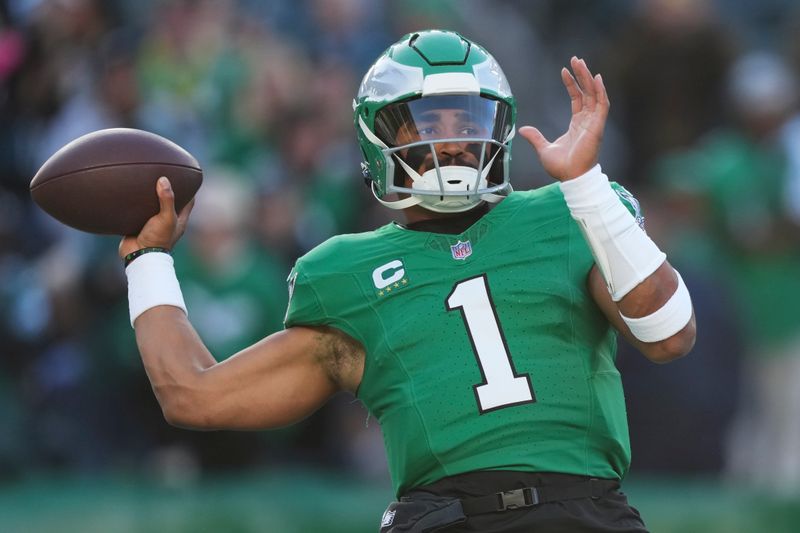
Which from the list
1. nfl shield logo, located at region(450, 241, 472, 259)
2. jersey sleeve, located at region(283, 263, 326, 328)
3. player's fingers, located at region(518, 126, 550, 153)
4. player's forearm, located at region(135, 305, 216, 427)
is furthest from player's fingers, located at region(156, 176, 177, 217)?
player's fingers, located at region(518, 126, 550, 153)

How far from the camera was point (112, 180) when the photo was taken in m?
3.88

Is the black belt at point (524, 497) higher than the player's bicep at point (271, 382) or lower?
lower

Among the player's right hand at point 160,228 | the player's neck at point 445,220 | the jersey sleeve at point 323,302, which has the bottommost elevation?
the jersey sleeve at point 323,302

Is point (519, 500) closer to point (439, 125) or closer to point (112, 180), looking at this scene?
point (439, 125)

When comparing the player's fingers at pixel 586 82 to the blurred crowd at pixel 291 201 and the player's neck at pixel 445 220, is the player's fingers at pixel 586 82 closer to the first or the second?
the player's neck at pixel 445 220

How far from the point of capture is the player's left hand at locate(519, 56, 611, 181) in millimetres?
3436

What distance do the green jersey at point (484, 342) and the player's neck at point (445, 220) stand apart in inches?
2.7

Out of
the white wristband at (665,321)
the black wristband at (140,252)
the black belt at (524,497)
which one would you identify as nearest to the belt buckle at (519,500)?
the black belt at (524,497)

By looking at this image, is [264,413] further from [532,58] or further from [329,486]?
[532,58]

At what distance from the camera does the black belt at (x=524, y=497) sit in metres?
3.37

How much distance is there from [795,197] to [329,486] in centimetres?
317

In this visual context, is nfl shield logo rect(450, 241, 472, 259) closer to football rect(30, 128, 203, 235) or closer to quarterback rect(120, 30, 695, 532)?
quarterback rect(120, 30, 695, 532)

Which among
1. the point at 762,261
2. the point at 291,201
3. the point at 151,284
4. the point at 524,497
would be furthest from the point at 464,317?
the point at 762,261

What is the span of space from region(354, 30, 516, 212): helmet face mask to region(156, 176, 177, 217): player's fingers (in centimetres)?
57
